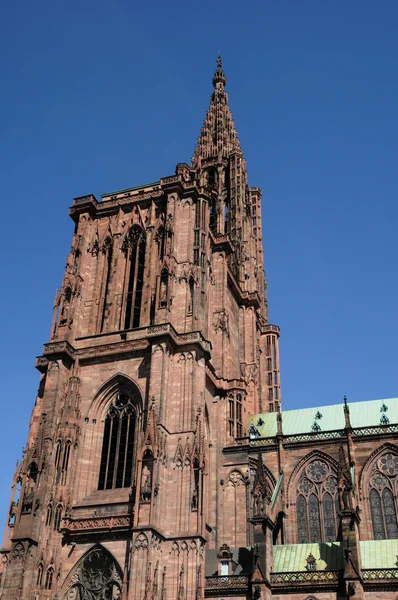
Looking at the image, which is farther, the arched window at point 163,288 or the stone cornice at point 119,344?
the arched window at point 163,288

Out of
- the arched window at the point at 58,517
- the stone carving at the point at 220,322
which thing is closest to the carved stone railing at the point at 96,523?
the arched window at the point at 58,517

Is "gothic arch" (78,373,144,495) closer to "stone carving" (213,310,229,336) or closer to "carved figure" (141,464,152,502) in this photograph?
"carved figure" (141,464,152,502)

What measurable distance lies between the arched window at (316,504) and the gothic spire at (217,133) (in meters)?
28.6

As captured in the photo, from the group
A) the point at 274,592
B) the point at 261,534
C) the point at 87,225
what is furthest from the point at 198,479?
the point at 87,225

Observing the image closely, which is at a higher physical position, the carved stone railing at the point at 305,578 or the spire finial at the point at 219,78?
the spire finial at the point at 219,78

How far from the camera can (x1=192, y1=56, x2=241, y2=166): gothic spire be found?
2445 inches

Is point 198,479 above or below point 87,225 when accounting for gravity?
below

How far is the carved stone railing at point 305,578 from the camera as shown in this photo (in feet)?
101

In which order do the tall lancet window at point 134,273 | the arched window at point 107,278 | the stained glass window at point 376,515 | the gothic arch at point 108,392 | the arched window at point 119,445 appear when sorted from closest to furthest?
1. the arched window at point 119,445
2. the stained glass window at point 376,515
3. the gothic arch at point 108,392
4. the tall lancet window at point 134,273
5. the arched window at point 107,278

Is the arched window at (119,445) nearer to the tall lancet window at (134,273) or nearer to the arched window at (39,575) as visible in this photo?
the arched window at (39,575)

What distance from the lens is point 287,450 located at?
40.8 metres

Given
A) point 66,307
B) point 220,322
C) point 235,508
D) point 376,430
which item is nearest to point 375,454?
point 376,430

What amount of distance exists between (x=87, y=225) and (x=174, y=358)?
12.0m

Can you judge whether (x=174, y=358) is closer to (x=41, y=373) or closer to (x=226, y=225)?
(x=41, y=373)
